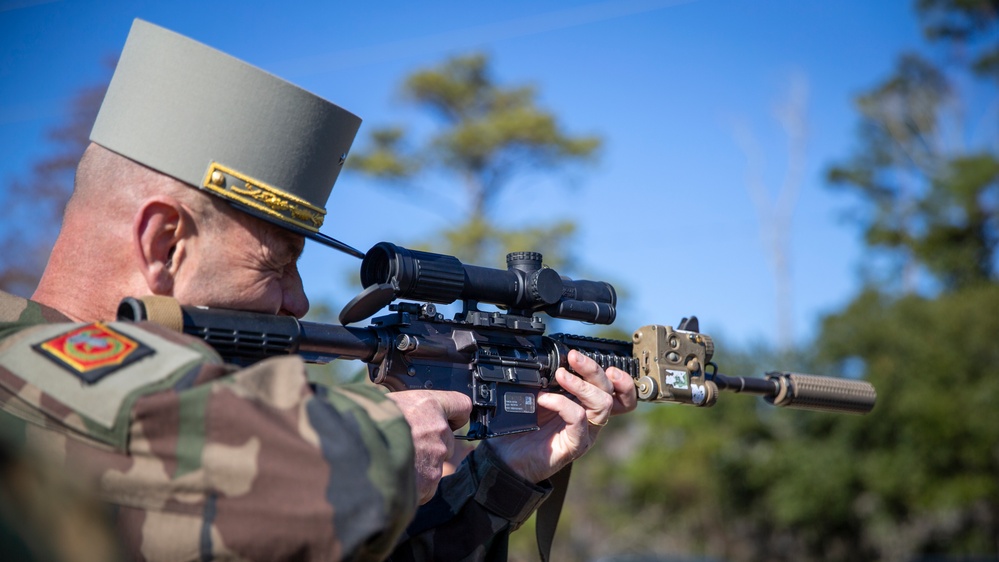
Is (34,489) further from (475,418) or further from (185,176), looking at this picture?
(475,418)

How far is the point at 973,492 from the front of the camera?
1905 cm

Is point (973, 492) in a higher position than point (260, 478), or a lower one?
higher

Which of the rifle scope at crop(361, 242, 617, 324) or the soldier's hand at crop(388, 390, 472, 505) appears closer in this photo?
the soldier's hand at crop(388, 390, 472, 505)

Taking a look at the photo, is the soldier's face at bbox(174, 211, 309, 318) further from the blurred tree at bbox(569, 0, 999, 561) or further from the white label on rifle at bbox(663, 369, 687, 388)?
the blurred tree at bbox(569, 0, 999, 561)

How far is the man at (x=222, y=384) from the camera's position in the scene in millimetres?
1872

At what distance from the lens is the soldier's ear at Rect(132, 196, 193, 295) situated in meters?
2.52

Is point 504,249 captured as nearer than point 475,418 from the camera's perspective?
No

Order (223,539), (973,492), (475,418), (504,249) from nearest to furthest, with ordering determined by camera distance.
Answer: (223,539), (475,418), (973,492), (504,249)

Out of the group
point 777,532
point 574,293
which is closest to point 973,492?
point 777,532

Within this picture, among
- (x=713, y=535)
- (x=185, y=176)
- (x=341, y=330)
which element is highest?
(x=185, y=176)

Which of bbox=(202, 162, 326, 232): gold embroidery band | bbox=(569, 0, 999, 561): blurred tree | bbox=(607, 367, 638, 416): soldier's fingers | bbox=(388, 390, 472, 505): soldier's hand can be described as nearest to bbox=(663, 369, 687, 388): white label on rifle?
bbox=(607, 367, 638, 416): soldier's fingers

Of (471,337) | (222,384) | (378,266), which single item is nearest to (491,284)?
(471,337)

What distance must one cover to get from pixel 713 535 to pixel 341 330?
73.1 feet

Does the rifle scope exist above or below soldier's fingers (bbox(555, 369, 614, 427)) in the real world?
above
